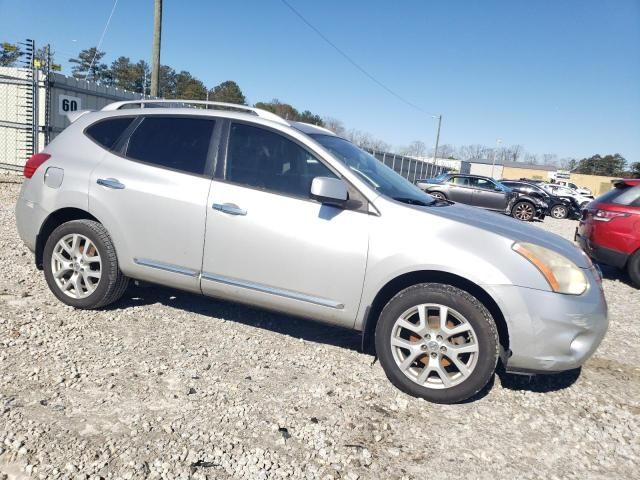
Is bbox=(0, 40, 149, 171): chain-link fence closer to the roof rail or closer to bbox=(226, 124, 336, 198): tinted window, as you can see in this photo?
the roof rail

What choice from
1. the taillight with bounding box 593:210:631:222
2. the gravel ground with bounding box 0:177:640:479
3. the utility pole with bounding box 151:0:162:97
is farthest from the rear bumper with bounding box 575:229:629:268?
the utility pole with bounding box 151:0:162:97

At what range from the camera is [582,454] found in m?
2.74

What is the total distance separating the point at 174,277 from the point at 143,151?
108 centimetres

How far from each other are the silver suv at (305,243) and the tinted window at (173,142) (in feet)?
0.03

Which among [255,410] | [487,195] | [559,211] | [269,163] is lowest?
[255,410]

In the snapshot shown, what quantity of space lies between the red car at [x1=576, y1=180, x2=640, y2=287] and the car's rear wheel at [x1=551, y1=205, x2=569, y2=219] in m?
15.3

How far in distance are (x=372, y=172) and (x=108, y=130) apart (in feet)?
7.56

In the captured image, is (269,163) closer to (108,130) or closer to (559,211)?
(108,130)

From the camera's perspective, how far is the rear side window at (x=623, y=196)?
6.74 meters

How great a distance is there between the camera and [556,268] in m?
3.07

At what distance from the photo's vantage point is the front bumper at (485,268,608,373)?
2.98 metres

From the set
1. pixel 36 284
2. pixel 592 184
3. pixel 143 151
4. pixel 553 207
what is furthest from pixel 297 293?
pixel 592 184

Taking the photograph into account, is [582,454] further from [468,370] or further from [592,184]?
[592,184]

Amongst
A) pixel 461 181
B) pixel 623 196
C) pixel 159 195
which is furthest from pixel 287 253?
pixel 461 181
